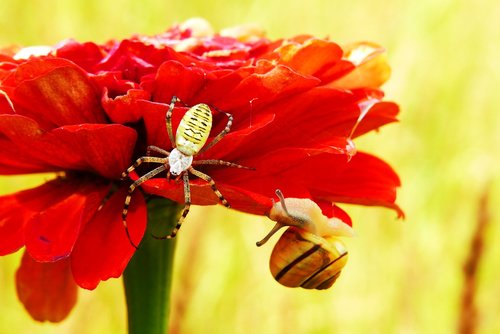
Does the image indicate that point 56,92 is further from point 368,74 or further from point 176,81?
point 368,74

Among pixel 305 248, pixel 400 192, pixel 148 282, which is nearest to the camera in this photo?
pixel 305 248

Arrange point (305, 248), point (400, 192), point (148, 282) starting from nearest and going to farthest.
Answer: point (305, 248) < point (148, 282) < point (400, 192)

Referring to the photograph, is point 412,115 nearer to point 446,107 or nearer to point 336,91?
point 446,107

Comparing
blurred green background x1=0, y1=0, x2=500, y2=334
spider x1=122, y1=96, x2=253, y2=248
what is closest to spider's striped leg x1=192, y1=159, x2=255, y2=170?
spider x1=122, y1=96, x2=253, y2=248

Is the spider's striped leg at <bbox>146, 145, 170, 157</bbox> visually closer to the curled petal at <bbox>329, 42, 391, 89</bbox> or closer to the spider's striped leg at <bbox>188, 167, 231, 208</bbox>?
the spider's striped leg at <bbox>188, 167, 231, 208</bbox>

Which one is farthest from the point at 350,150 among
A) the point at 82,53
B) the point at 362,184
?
the point at 82,53

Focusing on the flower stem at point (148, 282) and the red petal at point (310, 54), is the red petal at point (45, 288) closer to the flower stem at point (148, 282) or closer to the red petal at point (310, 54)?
the flower stem at point (148, 282)

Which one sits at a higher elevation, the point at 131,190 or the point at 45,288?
the point at 131,190
